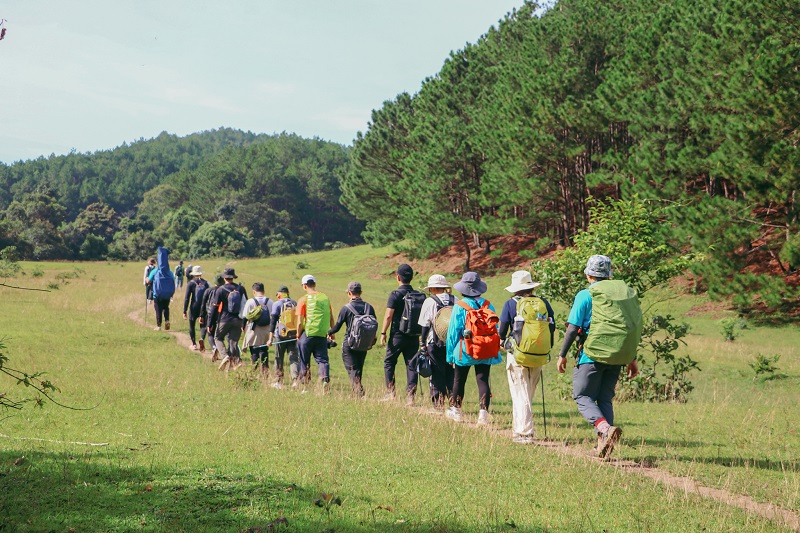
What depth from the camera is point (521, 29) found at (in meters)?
53.4

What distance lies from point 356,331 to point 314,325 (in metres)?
0.94

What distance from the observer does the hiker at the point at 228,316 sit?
13.2m

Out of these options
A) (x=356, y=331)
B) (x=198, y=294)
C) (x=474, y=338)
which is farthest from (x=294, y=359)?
(x=474, y=338)

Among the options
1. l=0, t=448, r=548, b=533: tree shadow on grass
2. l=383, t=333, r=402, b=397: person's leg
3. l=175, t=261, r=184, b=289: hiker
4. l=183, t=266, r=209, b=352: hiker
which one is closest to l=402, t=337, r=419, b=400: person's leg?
l=383, t=333, r=402, b=397: person's leg

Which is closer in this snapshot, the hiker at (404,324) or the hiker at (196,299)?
the hiker at (404,324)

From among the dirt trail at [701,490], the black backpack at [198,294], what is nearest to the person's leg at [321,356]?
the dirt trail at [701,490]

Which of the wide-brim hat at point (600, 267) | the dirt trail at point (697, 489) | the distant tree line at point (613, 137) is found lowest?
the dirt trail at point (697, 489)

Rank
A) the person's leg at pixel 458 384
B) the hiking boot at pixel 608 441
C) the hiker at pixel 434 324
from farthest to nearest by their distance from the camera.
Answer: the hiker at pixel 434 324, the person's leg at pixel 458 384, the hiking boot at pixel 608 441

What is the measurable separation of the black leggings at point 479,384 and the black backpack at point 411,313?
55.6 inches

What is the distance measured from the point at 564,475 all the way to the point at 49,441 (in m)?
5.04

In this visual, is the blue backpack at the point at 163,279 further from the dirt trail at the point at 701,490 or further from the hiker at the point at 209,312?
the dirt trail at the point at 701,490

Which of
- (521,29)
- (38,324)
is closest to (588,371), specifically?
(38,324)

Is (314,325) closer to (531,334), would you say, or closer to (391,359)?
(391,359)

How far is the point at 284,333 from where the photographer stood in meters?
12.0
